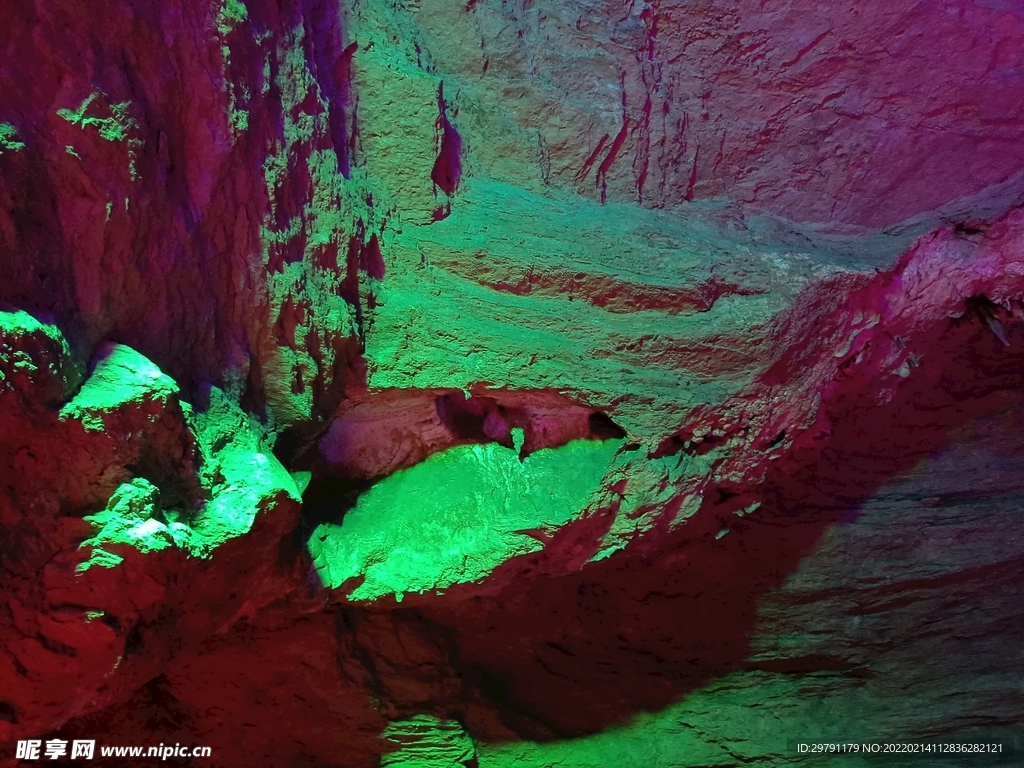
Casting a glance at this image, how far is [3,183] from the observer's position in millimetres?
1377

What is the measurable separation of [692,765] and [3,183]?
9.01 ft

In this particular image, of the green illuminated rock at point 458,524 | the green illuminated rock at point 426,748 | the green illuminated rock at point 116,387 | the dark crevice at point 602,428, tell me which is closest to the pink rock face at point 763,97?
the dark crevice at point 602,428

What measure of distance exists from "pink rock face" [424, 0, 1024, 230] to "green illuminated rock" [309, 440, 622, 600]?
888mm

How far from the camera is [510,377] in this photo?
7.02ft

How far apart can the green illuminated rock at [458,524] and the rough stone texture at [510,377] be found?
0.01 metres

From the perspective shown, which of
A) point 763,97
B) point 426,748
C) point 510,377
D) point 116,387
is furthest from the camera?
point 426,748

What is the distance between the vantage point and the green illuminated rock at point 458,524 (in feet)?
6.93

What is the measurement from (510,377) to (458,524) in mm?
453

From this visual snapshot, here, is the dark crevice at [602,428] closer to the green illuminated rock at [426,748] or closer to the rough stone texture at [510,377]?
the rough stone texture at [510,377]

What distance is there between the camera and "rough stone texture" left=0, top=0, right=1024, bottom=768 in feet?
5.06

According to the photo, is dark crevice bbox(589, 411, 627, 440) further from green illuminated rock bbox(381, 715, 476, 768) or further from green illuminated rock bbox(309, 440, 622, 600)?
green illuminated rock bbox(381, 715, 476, 768)

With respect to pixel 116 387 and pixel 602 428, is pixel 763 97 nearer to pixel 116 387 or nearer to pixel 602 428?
pixel 602 428

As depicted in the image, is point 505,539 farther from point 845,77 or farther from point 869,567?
point 845,77

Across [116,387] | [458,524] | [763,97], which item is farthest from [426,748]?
[763,97]
